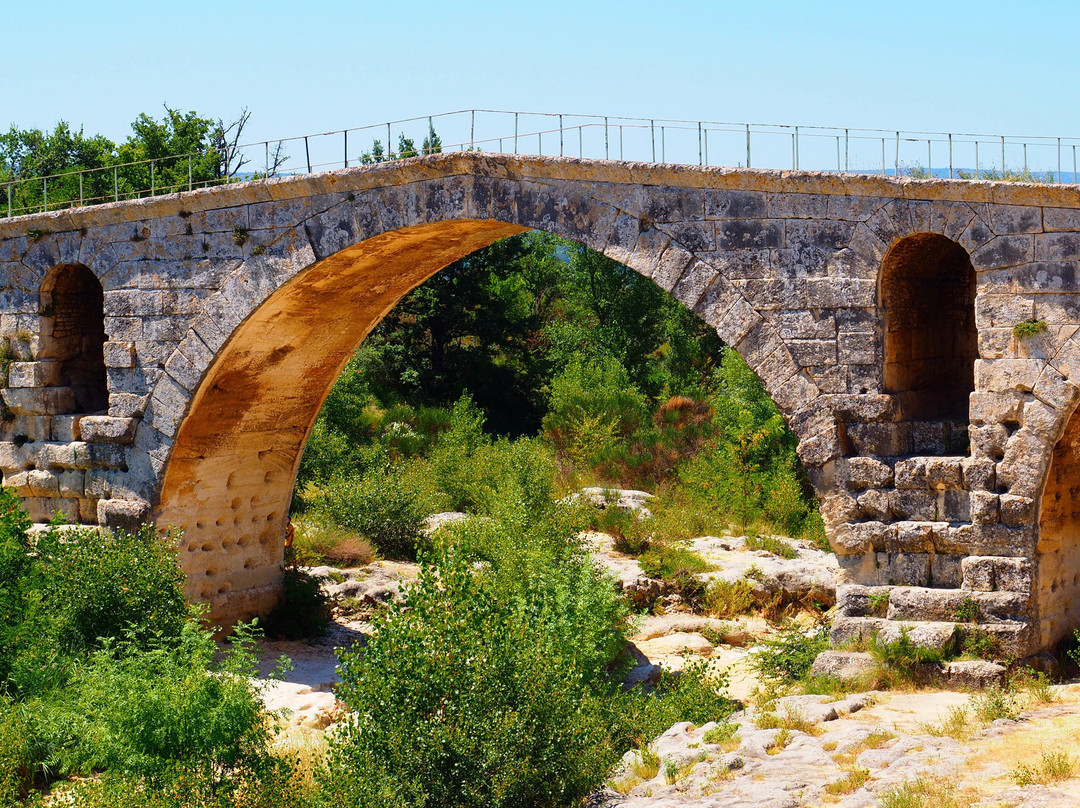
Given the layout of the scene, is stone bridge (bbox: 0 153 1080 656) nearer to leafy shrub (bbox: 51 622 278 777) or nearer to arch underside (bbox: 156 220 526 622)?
arch underside (bbox: 156 220 526 622)

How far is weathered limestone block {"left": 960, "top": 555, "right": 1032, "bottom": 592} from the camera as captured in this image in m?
9.98

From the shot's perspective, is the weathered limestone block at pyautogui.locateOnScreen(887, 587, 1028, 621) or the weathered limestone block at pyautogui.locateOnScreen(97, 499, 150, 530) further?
the weathered limestone block at pyautogui.locateOnScreen(97, 499, 150, 530)

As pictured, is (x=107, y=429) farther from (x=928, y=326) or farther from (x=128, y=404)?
(x=928, y=326)

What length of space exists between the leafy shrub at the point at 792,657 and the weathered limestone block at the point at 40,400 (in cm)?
873

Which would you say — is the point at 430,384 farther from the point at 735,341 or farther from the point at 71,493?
the point at 735,341

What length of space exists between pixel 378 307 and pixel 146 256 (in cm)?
274

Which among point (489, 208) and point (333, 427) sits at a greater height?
point (489, 208)

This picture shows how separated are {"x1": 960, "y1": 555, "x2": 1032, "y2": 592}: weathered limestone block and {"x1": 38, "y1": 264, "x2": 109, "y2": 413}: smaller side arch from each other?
10282 millimetres

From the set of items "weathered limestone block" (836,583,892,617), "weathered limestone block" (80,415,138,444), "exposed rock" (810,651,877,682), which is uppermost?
"weathered limestone block" (80,415,138,444)

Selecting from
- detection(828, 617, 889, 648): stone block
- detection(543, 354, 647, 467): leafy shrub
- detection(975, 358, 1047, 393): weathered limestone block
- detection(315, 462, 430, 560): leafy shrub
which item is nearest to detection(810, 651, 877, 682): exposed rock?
detection(828, 617, 889, 648): stone block

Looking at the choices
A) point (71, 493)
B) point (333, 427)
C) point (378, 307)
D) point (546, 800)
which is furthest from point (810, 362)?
point (333, 427)

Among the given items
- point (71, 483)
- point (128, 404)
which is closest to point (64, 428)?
point (71, 483)

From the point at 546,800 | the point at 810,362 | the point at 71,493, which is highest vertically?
the point at 810,362

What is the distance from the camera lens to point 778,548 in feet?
60.7
